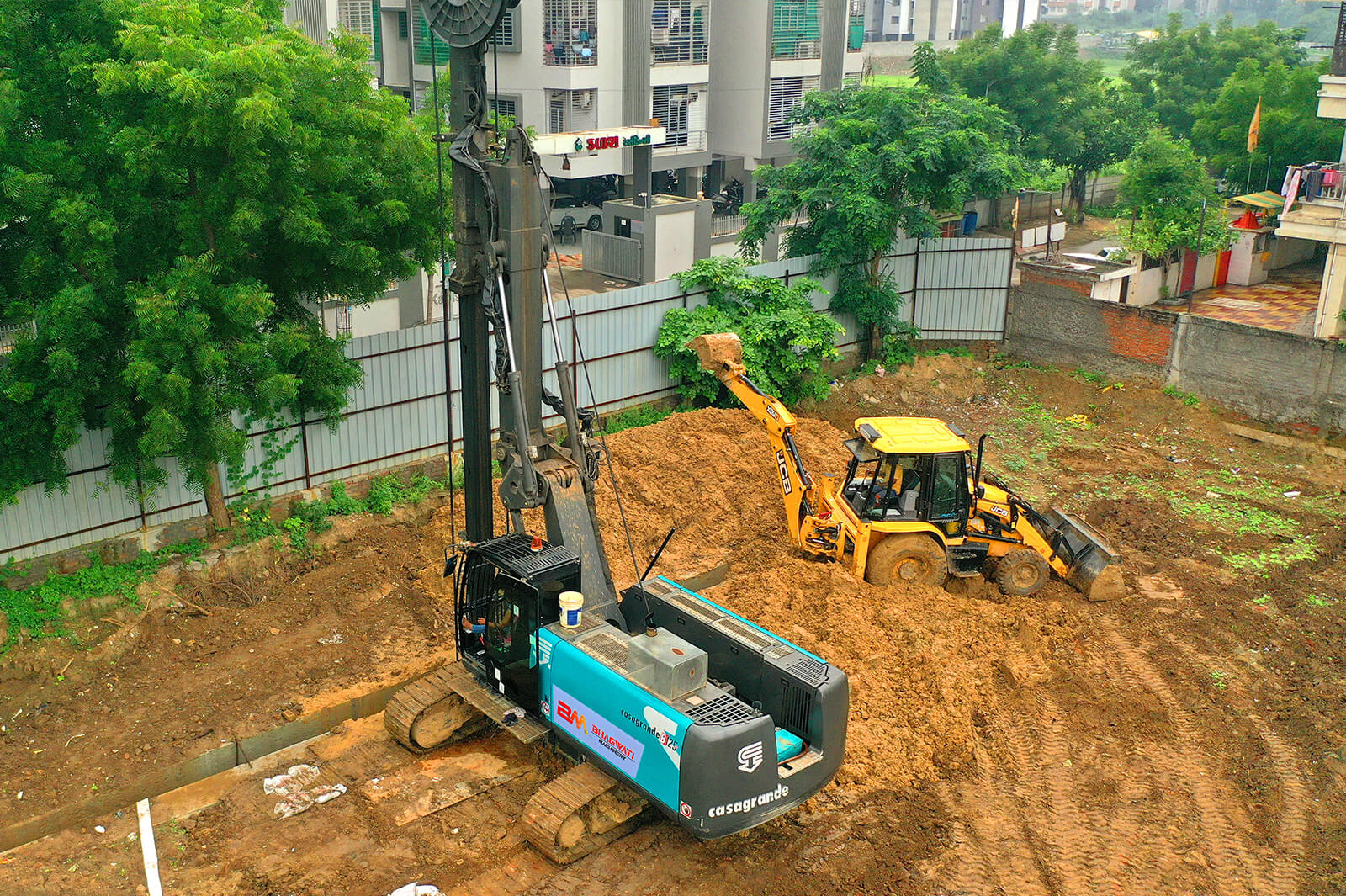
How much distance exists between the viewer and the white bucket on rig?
11156 mm

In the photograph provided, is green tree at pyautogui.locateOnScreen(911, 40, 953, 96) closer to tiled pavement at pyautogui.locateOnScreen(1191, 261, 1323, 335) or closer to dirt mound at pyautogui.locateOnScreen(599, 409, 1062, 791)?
tiled pavement at pyautogui.locateOnScreen(1191, 261, 1323, 335)

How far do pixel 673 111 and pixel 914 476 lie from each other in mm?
26248

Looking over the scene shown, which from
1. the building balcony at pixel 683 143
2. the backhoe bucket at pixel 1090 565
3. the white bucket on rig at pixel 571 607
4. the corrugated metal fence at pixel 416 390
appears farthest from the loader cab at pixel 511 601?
the building balcony at pixel 683 143

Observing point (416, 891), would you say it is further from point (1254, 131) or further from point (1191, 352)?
point (1254, 131)

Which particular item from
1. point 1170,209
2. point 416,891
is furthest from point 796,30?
point 416,891

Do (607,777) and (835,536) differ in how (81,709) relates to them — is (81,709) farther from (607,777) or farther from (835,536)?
(835,536)

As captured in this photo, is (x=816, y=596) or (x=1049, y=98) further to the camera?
(x=1049, y=98)

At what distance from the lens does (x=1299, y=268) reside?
31531 mm

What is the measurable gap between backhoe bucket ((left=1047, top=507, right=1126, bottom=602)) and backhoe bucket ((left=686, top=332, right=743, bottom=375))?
4.97 m

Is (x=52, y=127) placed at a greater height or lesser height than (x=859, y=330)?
greater

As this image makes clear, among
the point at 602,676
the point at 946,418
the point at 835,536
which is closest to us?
the point at 602,676

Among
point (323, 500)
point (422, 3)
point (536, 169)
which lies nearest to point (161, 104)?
point (422, 3)

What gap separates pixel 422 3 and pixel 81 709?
8.39 metres

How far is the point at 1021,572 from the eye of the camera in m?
15.8
